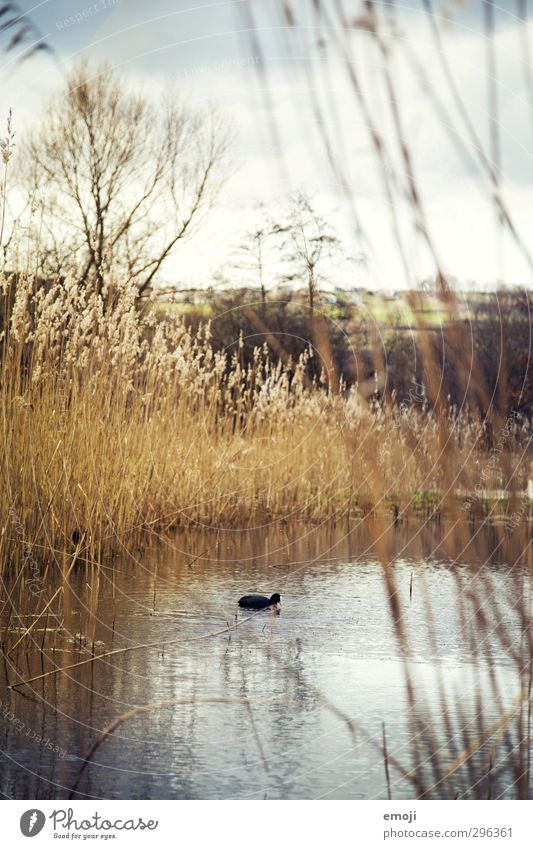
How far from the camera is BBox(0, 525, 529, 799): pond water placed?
2.28 m

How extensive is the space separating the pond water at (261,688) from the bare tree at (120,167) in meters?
2.09

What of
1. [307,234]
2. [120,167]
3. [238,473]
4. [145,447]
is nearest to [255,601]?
[145,447]

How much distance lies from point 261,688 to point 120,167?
14.2 feet

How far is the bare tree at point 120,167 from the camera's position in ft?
18.5

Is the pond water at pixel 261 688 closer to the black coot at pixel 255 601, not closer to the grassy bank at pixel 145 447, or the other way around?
the black coot at pixel 255 601

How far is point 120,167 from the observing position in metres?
6.46

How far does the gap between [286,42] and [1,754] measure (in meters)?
1.70

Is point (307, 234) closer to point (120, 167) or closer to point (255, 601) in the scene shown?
point (120, 167)

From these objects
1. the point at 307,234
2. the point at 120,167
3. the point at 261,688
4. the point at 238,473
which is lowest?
the point at 261,688

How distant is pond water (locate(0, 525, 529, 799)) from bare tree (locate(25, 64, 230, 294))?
2.09 metres

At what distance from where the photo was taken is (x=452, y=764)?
2209 mm

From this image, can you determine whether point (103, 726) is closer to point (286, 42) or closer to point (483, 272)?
Answer: point (286, 42)

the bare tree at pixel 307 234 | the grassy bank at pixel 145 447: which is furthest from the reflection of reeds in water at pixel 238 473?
the bare tree at pixel 307 234

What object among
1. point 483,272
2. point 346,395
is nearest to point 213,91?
point 483,272
